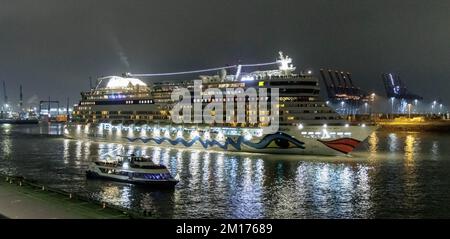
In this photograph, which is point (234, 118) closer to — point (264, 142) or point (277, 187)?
point (264, 142)

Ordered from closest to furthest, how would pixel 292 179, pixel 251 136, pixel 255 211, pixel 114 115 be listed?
pixel 255 211
pixel 292 179
pixel 251 136
pixel 114 115

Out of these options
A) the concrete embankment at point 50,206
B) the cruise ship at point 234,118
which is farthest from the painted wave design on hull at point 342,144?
the concrete embankment at point 50,206

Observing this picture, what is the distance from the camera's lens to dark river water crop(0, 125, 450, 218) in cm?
1854

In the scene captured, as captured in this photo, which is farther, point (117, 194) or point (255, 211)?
point (117, 194)

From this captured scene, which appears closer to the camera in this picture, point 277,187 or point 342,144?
point 277,187

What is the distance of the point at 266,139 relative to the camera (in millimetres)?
39469

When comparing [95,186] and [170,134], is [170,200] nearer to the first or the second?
[95,186]

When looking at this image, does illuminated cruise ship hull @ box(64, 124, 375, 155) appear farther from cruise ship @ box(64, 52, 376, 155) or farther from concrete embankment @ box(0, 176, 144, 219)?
concrete embankment @ box(0, 176, 144, 219)

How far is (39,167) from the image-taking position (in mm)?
31219

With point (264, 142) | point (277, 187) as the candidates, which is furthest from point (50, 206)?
point (264, 142)

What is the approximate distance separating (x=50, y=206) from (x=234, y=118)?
103 feet

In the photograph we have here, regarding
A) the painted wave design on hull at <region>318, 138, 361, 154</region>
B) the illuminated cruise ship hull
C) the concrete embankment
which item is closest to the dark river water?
the painted wave design on hull at <region>318, 138, 361, 154</region>

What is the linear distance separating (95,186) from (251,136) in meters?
19.1
